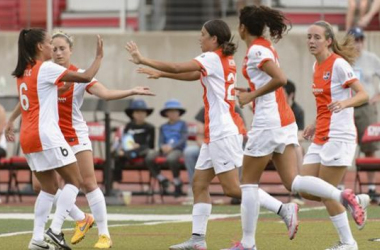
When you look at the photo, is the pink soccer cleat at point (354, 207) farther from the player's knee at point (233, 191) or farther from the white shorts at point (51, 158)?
the white shorts at point (51, 158)

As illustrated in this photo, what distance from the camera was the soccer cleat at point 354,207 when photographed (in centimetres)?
1050

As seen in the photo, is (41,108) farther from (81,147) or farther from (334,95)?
(334,95)

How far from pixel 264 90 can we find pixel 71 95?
226cm

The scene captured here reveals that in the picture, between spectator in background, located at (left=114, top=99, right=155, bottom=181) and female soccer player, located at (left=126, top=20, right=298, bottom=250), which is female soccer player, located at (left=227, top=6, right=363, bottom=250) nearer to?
female soccer player, located at (left=126, top=20, right=298, bottom=250)

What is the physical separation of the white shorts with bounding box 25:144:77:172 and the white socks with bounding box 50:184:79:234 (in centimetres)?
34

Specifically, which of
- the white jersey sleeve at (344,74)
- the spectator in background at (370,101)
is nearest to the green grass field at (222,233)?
the white jersey sleeve at (344,74)

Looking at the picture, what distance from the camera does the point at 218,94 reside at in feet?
37.4

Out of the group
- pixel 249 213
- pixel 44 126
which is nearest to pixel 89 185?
pixel 44 126

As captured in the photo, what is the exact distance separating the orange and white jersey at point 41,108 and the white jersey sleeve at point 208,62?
1186 mm

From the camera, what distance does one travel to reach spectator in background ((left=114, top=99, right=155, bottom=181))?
19.4 meters

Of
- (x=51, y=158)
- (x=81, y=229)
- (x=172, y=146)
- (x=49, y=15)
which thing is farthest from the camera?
(x=49, y=15)

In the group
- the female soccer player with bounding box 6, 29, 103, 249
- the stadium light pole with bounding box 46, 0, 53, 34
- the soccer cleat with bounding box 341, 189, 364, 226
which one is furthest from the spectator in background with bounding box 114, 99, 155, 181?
the soccer cleat with bounding box 341, 189, 364, 226

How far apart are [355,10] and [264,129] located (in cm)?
1231

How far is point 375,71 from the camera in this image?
61.6 feet
